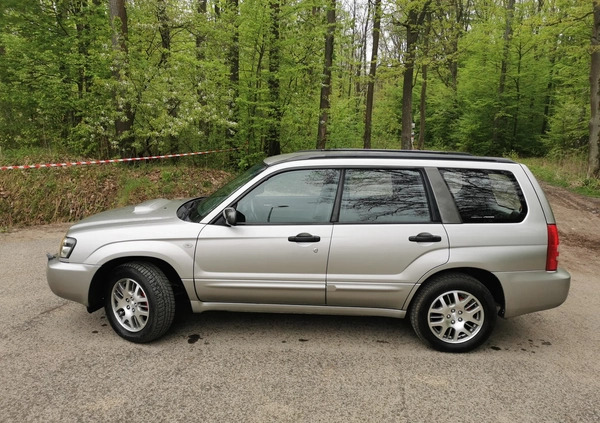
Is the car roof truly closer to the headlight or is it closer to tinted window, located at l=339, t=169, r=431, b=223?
tinted window, located at l=339, t=169, r=431, b=223

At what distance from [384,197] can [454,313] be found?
1.18 m

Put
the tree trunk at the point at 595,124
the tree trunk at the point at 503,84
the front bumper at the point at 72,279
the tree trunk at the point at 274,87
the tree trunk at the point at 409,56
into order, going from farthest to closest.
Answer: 1. the tree trunk at the point at 503,84
2. the tree trunk at the point at 409,56
3. the tree trunk at the point at 595,124
4. the tree trunk at the point at 274,87
5. the front bumper at the point at 72,279

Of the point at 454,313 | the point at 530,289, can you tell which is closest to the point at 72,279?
the point at 454,313

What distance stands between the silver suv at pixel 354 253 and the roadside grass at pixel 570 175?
37.2 feet

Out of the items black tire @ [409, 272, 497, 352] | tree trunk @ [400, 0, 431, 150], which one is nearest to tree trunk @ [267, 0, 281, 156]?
tree trunk @ [400, 0, 431, 150]

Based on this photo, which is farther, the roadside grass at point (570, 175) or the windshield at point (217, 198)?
the roadside grass at point (570, 175)

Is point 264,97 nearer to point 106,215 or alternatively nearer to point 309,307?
point 106,215

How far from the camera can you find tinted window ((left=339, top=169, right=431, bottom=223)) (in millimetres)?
3537

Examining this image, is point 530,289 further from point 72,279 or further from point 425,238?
point 72,279

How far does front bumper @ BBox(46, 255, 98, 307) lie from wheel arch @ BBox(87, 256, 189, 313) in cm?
5

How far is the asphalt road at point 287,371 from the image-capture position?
2.73 metres

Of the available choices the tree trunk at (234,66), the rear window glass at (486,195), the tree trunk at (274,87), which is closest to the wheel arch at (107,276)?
the rear window glass at (486,195)

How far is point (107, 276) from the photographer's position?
3715mm

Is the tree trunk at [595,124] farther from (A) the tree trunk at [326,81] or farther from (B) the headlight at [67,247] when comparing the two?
(B) the headlight at [67,247]
